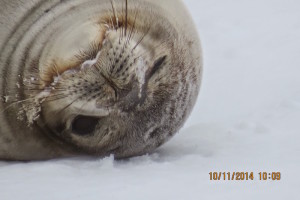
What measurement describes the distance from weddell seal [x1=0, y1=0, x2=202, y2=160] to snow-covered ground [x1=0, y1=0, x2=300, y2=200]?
0.16 m

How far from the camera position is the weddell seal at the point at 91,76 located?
3057mm

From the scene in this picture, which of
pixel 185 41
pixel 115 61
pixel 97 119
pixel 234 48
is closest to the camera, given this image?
pixel 115 61

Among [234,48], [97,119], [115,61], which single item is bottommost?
[97,119]

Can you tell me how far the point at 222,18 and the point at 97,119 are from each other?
148 inches

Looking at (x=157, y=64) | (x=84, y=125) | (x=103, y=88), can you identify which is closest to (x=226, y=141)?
(x=157, y=64)

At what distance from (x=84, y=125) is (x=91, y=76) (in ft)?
1.56

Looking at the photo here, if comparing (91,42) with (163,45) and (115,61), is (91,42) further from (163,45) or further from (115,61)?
(163,45)

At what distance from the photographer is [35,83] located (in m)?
3.12

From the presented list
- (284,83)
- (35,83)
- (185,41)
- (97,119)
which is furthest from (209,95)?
(35,83)

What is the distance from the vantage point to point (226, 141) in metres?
3.69
